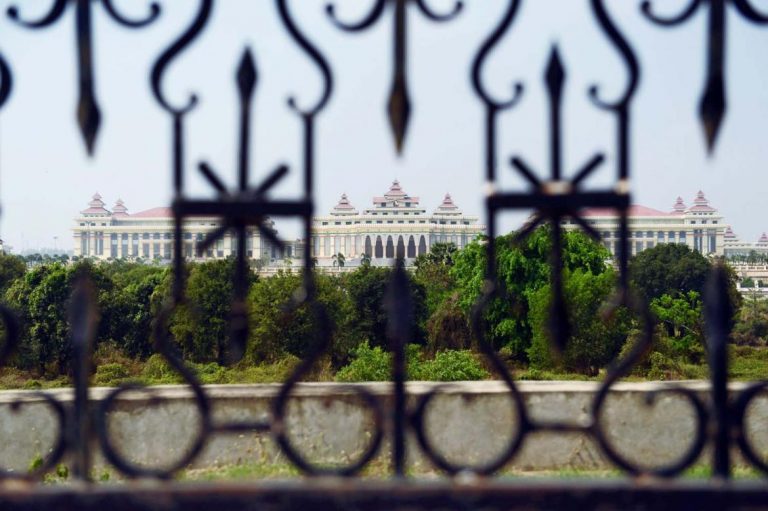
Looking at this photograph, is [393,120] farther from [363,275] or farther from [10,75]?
[363,275]

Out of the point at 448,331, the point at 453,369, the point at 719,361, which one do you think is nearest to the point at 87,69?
the point at 719,361

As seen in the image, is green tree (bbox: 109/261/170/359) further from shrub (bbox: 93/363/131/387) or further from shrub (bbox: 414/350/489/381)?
shrub (bbox: 414/350/489/381)

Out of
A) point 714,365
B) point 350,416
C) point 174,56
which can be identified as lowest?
point 350,416

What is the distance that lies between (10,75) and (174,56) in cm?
22

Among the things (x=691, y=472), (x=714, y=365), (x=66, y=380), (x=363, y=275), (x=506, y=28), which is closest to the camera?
(x=714, y=365)

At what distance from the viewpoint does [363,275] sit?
22.6 m

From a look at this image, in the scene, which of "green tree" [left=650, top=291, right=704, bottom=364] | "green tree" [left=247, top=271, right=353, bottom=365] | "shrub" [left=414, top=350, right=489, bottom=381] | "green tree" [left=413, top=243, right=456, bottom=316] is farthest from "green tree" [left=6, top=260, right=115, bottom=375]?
"green tree" [left=650, top=291, right=704, bottom=364]

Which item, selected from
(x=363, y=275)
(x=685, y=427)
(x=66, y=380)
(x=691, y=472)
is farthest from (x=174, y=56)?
(x=363, y=275)

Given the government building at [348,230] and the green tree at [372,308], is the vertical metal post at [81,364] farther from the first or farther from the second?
the government building at [348,230]

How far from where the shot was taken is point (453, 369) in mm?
11508

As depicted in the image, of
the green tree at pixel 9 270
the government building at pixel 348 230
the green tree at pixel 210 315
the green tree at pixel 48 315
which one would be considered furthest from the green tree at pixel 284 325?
the government building at pixel 348 230

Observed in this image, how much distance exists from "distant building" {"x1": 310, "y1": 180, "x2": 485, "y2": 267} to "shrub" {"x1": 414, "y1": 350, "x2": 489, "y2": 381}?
4777cm

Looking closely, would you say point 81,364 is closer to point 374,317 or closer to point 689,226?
point 374,317

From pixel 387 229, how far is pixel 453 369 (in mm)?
51097
